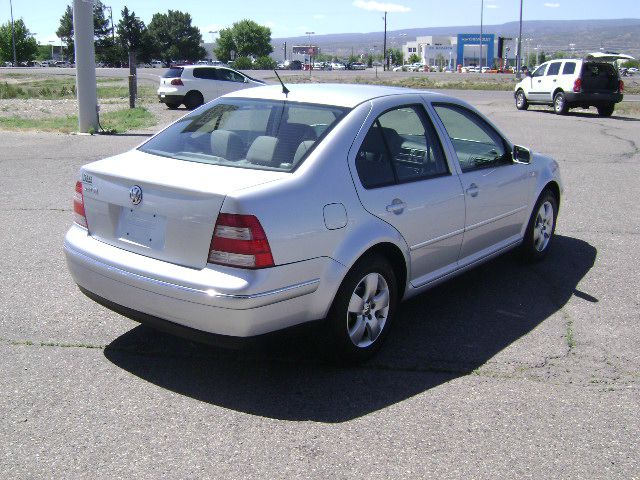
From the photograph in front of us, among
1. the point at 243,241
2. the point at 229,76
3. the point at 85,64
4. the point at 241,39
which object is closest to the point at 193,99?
the point at 229,76

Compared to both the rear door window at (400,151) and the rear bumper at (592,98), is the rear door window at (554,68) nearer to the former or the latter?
the rear bumper at (592,98)

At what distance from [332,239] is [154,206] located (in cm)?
100

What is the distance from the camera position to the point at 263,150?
14.8 ft

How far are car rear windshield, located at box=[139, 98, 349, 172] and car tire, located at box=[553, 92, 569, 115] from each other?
2190cm

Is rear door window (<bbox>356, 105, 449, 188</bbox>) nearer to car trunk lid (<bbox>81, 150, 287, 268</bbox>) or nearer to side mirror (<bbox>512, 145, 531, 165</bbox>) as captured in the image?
car trunk lid (<bbox>81, 150, 287, 268</bbox>)

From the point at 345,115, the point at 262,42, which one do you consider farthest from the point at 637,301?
the point at 262,42

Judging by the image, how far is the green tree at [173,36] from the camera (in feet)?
435

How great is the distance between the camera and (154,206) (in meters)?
4.14

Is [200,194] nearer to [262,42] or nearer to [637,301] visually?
[637,301]

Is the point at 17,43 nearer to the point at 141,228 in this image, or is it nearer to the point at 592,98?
the point at 592,98

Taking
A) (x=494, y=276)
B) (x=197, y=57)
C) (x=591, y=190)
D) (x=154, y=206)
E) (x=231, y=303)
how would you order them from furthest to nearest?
(x=197, y=57), (x=591, y=190), (x=494, y=276), (x=154, y=206), (x=231, y=303)

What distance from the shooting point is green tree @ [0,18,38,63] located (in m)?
121

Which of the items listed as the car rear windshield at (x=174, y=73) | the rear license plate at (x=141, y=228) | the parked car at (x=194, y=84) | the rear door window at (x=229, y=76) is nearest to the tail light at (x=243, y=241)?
the rear license plate at (x=141, y=228)

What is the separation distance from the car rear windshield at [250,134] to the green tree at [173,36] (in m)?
133
